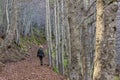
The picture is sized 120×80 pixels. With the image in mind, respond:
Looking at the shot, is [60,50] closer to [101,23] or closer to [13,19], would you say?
[13,19]

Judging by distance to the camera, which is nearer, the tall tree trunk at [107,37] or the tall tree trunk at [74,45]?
the tall tree trunk at [107,37]

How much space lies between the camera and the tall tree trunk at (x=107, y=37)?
220 inches

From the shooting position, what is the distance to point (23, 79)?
17.7 meters

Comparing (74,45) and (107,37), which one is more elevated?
(107,37)

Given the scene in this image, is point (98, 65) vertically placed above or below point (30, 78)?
above

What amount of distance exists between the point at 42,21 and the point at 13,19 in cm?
4255

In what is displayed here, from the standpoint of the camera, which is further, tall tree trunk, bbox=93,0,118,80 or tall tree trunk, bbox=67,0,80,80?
tall tree trunk, bbox=67,0,80,80

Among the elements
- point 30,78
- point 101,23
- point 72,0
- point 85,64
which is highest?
point 72,0

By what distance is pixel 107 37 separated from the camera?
5613 mm

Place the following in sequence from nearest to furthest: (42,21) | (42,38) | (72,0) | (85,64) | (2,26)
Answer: (72,0), (85,64), (2,26), (42,38), (42,21)

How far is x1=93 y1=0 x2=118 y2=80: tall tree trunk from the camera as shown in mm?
5598

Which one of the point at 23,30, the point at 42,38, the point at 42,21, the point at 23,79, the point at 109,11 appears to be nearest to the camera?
the point at 109,11

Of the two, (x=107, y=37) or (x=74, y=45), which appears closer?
(x=107, y=37)

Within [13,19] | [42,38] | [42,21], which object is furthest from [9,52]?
[42,21]
